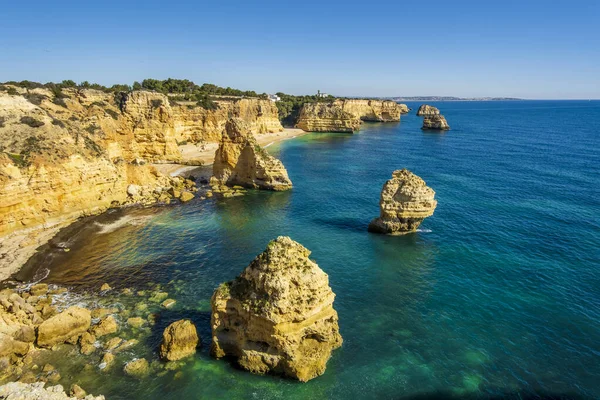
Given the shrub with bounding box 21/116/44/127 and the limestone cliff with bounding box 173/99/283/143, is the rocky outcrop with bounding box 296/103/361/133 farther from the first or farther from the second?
the shrub with bounding box 21/116/44/127

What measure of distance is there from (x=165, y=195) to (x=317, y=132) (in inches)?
3886

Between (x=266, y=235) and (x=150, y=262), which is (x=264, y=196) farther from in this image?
(x=150, y=262)

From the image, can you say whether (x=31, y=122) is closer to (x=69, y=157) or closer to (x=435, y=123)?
(x=69, y=157)

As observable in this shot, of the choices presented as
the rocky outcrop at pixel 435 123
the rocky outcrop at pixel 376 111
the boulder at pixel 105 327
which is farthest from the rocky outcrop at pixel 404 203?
the rocky outcrop at pixel 376 111

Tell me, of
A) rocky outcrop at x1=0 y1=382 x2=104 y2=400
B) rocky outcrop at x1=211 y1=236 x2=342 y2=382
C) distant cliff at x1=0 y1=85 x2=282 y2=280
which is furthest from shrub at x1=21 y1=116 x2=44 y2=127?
rocky outcrop at x1=211 y1=236 x2=342 y2=382

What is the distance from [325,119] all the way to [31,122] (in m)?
112

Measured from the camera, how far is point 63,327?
938 inches

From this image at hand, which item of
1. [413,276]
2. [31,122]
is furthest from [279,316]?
[31,122]

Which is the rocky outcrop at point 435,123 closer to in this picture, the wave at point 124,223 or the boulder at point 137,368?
the wave at point 124,223

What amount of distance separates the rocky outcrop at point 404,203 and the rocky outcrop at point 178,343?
24.9 metres

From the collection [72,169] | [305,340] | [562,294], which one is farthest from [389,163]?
[305,340]

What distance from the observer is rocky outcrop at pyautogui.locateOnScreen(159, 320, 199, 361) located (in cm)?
2186

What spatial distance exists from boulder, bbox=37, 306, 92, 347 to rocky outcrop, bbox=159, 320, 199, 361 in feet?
21.6

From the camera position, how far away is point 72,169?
42906mm
